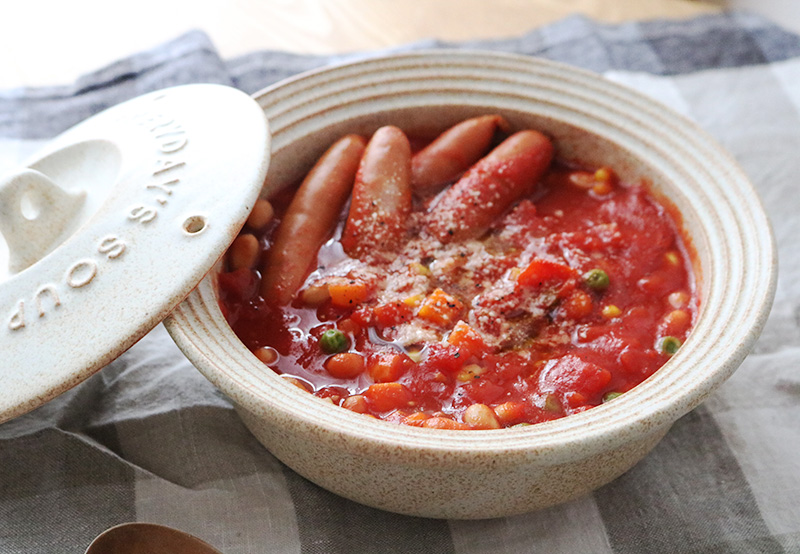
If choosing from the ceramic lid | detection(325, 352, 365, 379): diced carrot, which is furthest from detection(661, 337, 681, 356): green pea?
the ceramic lid

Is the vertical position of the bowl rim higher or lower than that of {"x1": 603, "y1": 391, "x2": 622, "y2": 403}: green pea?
higher

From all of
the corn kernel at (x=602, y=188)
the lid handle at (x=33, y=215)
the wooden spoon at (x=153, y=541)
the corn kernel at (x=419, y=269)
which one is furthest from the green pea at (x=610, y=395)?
the lid handle at (x=33, y=215)

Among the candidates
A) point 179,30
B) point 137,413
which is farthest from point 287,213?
point 179,30

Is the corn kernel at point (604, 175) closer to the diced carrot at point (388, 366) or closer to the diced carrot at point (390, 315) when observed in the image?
the diced carrot at point (390, 315)

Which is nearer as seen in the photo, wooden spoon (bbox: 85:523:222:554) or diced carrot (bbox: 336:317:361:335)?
wooden spoon (bbox: 85:523:222:554)

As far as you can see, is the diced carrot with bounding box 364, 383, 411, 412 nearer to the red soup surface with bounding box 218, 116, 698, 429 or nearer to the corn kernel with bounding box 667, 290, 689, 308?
the red soup surface with bounding box 218, 116, 698, 429

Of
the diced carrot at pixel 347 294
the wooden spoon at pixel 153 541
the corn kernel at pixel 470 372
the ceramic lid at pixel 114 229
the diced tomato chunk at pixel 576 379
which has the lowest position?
the diced tomato chunk at pixel 576 379

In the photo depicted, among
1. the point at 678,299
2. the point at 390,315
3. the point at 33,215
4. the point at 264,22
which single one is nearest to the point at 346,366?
the point at 390,315
